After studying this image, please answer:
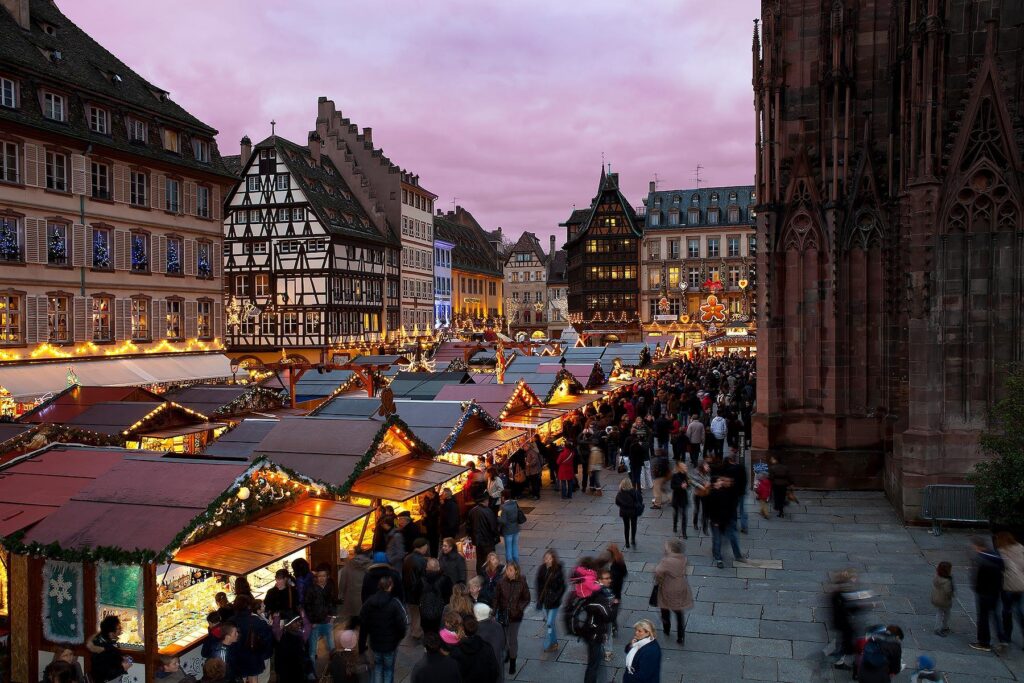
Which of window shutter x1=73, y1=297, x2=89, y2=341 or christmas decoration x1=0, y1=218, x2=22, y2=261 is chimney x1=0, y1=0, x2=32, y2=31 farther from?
window shutter x1=73, y1=297, x2=89, y2=341

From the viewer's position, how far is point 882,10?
1927 centimetres

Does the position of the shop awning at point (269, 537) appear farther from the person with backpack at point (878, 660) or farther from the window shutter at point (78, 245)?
the window shutter at point (78, 245)

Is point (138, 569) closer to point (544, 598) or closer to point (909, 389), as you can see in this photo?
point (544, 598)

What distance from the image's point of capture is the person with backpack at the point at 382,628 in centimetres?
813

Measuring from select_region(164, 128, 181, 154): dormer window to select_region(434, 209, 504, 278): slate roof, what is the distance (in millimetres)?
41829

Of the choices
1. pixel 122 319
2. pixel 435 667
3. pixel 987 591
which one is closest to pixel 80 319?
pixel 122 319

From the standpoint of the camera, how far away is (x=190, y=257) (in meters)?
37.4

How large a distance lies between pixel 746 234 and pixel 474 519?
7352 centimetres

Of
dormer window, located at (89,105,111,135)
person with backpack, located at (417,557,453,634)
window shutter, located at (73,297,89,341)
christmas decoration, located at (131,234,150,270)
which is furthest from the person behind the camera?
christmas decoration, located at (131,234,150,270)

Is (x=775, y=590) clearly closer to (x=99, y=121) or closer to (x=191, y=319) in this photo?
(x=99, y=121)

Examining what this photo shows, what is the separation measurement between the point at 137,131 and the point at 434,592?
103 feet

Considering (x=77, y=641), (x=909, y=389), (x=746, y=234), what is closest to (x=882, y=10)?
(x=909, y=389)

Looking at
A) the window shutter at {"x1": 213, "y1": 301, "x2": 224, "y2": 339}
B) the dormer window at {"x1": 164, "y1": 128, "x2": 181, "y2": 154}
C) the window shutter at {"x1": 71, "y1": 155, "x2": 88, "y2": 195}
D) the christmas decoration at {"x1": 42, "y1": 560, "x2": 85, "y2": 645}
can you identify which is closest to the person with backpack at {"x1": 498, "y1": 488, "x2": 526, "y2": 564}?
the christmas decoration at {"x1": 42, "y1": 560, "x2": 85, "y2": 645}

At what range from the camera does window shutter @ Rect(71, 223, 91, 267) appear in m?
31.2
